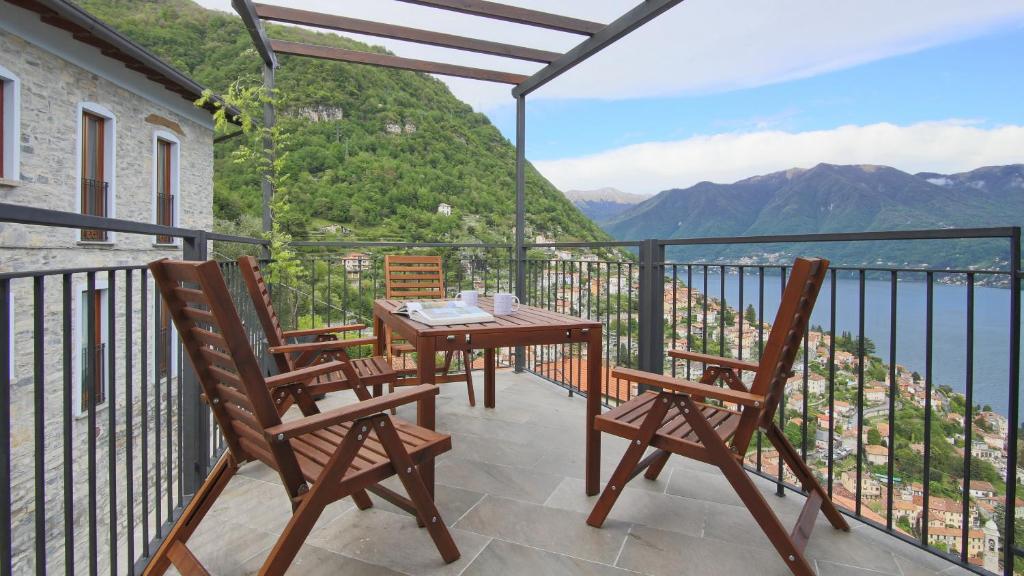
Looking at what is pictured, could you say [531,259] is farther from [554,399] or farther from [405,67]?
[405,67]

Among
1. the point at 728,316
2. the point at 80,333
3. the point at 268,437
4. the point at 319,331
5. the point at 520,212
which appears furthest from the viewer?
the point at 80,333

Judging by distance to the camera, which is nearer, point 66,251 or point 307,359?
point 307,359

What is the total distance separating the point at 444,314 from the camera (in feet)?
8.46

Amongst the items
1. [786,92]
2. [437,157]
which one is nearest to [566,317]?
[437,157]

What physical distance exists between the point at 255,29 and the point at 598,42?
2.43 m

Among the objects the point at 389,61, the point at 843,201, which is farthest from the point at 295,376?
the point at 843,201

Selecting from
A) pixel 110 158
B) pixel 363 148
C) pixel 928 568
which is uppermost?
pixel 363 148

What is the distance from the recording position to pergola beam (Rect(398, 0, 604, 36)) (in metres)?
3.50

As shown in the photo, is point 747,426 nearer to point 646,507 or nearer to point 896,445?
point 646,507

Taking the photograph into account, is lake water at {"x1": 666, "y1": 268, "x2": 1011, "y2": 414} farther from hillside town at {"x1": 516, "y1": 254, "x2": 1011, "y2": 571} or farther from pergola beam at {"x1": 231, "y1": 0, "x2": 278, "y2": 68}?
pergola beam at {"x1": 231, "y1": 0, "x2": 278, "y2": 68}

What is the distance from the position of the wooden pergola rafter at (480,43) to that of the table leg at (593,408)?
201 cm

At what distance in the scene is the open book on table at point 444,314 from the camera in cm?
243

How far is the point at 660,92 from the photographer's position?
24766 mm

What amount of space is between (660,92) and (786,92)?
6.21 m
